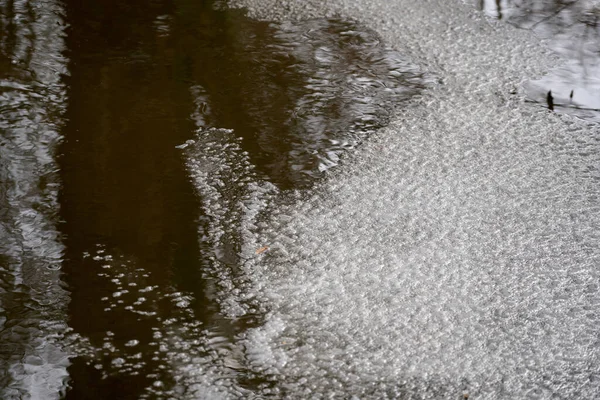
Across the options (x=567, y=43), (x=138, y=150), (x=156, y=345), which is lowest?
(x=156, y=345)

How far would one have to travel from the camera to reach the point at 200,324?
1.71 meters

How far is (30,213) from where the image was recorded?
2031 millimetres

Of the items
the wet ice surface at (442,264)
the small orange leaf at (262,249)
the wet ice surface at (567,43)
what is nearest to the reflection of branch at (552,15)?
the wet ice surface at (567,43)

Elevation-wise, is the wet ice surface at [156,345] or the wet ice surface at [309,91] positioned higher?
the wet ice surface at [309,91]

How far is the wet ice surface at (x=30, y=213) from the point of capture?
1.59 m

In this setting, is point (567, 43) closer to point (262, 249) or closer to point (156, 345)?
point (262, 249)

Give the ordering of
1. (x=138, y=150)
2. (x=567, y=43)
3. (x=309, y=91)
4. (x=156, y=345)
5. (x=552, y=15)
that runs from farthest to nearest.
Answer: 1. (x=552, y=15)
2. (x=567, y=43)
3. (x=309, y=91)
4. (x=138, y=150)
5. (x=156, y=345)

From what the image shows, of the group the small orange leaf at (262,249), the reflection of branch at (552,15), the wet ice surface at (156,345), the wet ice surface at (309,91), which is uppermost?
the reflection of branch at (552,15)

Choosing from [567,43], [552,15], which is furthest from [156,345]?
[552,15]

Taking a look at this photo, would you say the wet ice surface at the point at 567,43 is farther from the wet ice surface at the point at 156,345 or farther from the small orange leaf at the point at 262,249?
the wet ice surface at the point at 156,345

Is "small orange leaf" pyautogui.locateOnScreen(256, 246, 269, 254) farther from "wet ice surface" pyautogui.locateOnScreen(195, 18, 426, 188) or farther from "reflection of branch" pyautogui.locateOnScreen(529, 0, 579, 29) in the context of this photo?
"reflection of branch" pyautogui.locateOnScreen(529, 0, 579, 29)

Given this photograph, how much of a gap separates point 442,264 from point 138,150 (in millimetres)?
1088

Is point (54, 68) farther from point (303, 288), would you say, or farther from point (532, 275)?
point (532, 275)

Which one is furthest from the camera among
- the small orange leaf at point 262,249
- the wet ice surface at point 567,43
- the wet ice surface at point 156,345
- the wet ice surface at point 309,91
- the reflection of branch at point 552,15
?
the reflection of branch at point 552,15
